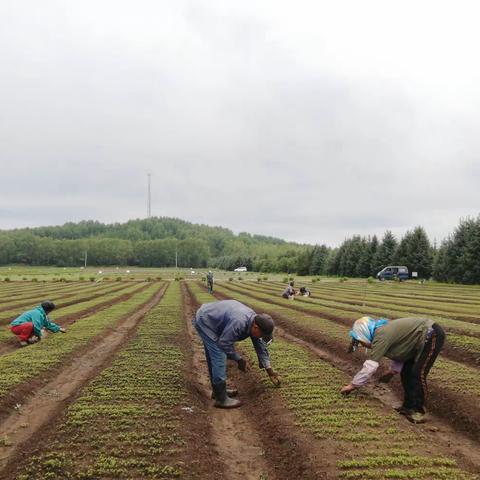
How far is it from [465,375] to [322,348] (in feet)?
17.4

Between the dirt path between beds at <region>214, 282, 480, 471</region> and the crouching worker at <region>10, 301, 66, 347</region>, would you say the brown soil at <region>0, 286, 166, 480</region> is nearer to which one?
the crouching worker at <region>10, 301, 66, 347</region>

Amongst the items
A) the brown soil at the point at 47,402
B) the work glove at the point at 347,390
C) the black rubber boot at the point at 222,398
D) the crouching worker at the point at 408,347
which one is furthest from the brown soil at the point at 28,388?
the crouching worker at the point at 408,347

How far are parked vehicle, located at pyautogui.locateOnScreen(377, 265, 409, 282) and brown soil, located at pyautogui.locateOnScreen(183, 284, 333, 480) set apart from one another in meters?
65.9

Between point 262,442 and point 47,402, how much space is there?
504cm

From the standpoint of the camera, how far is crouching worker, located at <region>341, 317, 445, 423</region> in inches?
311

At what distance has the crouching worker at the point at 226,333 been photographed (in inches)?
330

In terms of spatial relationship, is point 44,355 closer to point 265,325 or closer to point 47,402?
point 47,402

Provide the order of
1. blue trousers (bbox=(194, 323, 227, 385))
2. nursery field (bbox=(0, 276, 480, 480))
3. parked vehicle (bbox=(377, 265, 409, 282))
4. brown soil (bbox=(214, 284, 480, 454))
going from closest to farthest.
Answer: nursery field (bbox=(0, 276, 480, 480))
brown soil (bbox=(214, 284, 480, 454))
blue trousers (bbox=(194, 323, 227, 385))
parked vehicle (bbox=(377, 265, 409, 282))

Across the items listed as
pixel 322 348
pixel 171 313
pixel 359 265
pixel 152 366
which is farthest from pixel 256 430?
pixel 359 265

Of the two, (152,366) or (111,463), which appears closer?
(111,463)

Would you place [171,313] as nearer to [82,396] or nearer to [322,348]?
[322,348]

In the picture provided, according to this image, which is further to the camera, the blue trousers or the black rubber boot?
the black rubber boot

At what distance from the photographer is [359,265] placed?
8775 cm

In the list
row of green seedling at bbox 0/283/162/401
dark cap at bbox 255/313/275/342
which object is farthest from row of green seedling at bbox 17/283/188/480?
dark cap at bbox 255/313/275/342
